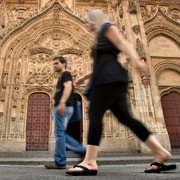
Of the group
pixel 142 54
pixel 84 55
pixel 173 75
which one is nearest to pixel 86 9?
pixel 84 55

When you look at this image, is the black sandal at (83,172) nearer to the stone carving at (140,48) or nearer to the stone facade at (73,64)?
the stone facade at (73,64)

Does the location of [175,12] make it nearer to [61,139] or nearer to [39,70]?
[39,70]

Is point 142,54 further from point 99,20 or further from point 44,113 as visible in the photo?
point 99,20

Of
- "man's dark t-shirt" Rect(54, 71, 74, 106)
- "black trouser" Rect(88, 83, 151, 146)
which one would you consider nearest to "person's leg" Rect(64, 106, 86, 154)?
"man's dark t-shirt" Rect(54, 71, 74, 106)

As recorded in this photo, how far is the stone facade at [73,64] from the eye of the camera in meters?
11.6

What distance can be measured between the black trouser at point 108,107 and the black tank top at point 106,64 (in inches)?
3.0

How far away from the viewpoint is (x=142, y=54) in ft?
40.4

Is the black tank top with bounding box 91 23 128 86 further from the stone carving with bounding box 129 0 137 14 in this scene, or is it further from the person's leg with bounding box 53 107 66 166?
the stone carving with bounding box 129 0 137 14

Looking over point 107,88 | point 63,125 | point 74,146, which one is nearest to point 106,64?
point 107,88

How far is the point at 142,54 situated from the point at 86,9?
5804 mm

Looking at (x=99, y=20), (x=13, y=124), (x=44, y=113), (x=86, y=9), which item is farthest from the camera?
(x=86, y=9)

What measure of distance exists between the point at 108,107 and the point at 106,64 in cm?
50

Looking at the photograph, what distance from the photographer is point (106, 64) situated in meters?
2.70

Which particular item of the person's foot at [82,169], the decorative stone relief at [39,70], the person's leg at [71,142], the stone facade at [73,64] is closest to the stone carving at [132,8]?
the stone facade at [73,64]
